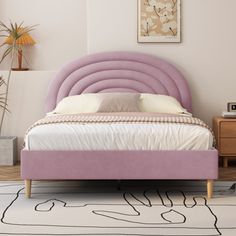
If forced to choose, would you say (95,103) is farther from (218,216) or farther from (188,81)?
(218,216)

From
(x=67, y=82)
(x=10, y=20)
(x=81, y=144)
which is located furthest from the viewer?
(x=10, y=20)

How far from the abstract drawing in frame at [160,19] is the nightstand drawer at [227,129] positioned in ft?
3.55

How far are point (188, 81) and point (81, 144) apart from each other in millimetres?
2188

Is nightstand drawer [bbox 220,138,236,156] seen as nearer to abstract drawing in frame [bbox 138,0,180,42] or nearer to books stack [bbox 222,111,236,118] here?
books stack [bbox 222,111,236,118]

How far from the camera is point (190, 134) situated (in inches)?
151

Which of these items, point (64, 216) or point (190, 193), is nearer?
point (64, 216)

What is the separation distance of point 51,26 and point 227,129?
233 centimetres

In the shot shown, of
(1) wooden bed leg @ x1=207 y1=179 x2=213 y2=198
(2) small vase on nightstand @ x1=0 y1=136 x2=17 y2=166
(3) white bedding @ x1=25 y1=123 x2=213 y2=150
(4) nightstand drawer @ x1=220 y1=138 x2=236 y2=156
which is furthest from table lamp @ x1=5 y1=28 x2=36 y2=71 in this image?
(1) wooden bed leg @ x1=207 y1=179 x2=213 y2=198

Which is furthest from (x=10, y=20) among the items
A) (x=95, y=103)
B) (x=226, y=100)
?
(x=226, y=100)

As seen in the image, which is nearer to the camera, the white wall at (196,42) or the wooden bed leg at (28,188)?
the wooden bed leg at (28,188)

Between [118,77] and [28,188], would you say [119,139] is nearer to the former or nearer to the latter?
[28,188]

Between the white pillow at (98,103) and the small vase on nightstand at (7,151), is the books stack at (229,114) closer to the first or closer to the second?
the white pillow at (98,103)

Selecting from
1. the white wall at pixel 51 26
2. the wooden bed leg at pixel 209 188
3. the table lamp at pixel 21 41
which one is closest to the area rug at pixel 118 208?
the wooden bed leg at pixel 209 188

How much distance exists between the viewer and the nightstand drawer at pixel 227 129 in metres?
5.21
